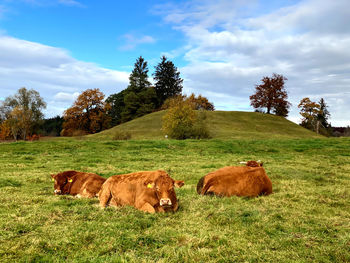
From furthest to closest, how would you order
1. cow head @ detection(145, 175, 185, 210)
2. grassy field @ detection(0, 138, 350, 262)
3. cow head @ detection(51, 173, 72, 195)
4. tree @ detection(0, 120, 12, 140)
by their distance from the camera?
tree @ detection(0, 120, 12, 140)
cow head @ detection(51, 173, 72, 195)
cow head @ detection(145, 175, 185, 210)
grassy field @ detection(0, 138, 350, 262)

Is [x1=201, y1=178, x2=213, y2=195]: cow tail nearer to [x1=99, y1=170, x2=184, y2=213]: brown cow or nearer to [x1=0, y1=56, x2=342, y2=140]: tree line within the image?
[x1=99, y1=170, x2=184, y2=213]: brown cow

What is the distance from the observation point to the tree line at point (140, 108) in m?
43.0

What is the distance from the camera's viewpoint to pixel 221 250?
4570 mm

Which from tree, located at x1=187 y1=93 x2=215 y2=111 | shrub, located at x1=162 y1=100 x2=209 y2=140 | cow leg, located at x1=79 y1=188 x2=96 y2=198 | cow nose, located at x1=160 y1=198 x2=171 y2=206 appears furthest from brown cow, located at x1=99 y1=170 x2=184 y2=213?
tree, located at x1=187 y1=93 x2=215 y2=111

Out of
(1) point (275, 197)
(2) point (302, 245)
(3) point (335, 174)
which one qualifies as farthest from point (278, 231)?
(3) point (335, 174)

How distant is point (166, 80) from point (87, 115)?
34615mm

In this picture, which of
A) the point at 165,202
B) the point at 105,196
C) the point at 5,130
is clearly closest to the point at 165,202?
the point at 165,202

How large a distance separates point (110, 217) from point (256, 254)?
3.07m

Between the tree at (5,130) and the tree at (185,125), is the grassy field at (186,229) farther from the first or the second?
the tree at (5,130)

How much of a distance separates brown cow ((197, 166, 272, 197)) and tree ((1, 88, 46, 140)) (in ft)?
217

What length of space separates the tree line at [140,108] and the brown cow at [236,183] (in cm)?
2861

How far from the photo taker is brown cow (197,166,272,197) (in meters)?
8.30

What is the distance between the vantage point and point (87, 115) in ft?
257

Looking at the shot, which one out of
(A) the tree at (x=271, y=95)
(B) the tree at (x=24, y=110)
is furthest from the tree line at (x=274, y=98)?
(B) the tree at (x=24, y=110)
